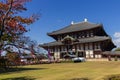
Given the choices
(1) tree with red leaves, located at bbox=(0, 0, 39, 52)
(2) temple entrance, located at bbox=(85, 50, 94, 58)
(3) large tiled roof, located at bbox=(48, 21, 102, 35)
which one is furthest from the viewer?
(3) large tiled roof, located at bbox=(48, 21, 102, 35)

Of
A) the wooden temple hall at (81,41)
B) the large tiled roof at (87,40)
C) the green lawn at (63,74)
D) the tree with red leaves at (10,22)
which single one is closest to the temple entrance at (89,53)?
the wooden temple hall at (81,41)

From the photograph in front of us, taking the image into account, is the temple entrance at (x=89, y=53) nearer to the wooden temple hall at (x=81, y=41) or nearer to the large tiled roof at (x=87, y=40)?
the wooden temple hall at (x=81, y=41)

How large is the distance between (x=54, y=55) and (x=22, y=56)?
59893 mm

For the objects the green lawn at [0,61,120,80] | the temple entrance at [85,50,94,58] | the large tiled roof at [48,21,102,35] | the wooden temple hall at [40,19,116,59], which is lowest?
the green lawn at [0,61,120,80]

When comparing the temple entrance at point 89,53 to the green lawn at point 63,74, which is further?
the temple entrance at point 89,53

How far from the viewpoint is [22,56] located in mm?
19234

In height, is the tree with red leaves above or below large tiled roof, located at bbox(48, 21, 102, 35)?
below

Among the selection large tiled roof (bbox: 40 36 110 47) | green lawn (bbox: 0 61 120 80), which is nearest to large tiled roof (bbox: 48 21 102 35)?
large tiled roof (bbox: 40 36 110 47)

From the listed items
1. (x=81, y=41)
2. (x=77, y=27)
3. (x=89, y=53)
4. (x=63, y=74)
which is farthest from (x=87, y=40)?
(x=63, y=74)

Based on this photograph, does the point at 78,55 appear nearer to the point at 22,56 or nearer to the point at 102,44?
the point at 102,44

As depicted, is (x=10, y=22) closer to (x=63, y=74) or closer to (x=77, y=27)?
(x=63, y=74)

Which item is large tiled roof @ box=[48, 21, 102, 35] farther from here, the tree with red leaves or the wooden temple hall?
the tree with red leaves

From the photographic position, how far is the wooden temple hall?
69500 millimetres

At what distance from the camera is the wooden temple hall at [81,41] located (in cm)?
6950
